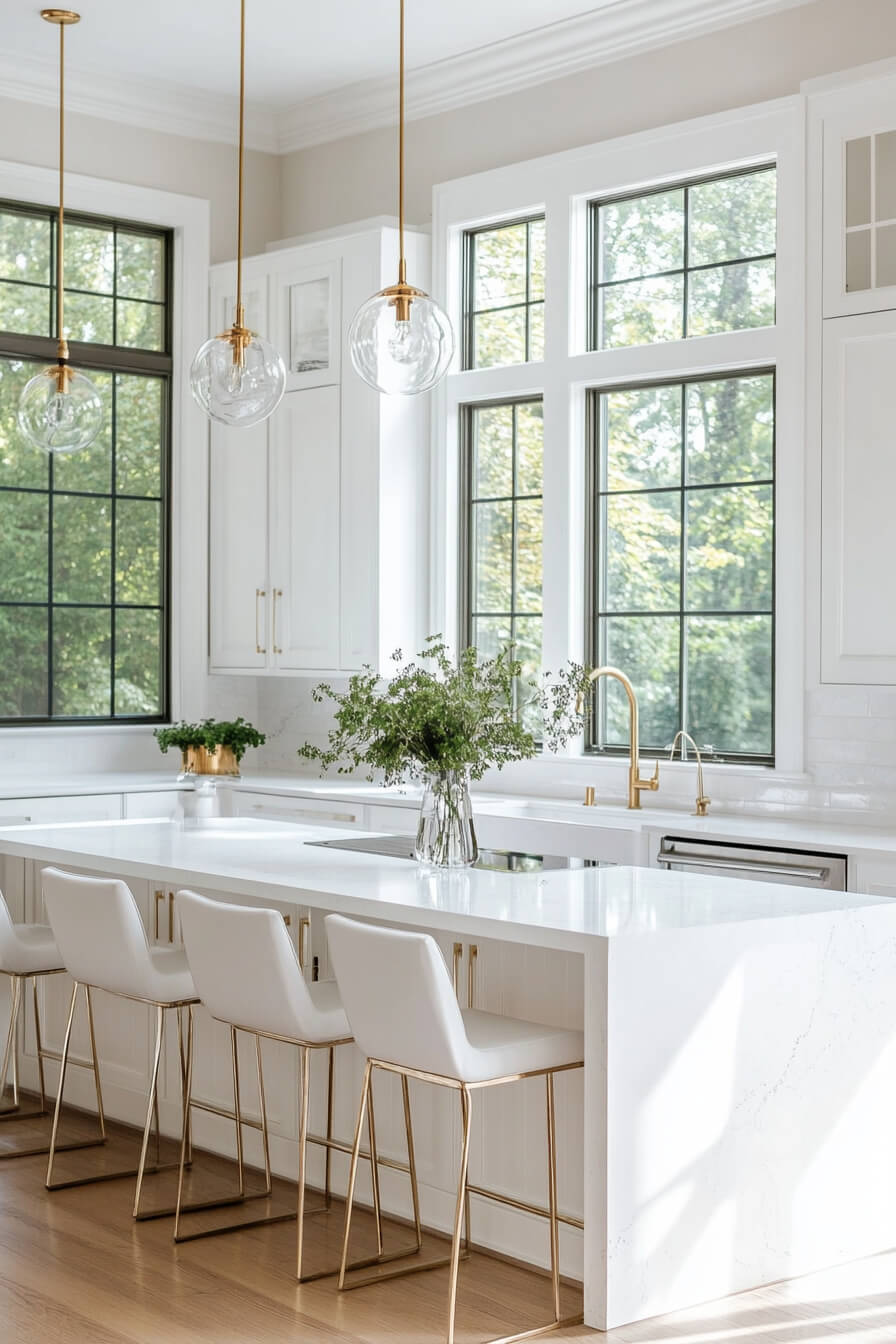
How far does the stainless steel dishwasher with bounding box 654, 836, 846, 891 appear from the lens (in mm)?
4531

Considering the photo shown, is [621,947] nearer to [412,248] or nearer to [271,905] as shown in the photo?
[271,905]

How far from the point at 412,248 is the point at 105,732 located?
2286mm

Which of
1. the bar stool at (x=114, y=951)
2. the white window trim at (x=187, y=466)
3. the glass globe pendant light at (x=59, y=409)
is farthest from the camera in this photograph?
the white window trim at (x=187, y=466)

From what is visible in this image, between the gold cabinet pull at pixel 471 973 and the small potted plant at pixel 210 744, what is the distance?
2.79 m

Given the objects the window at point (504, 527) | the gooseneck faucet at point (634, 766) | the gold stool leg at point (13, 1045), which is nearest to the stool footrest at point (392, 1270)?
the gold stool leg at point (13, 1045)

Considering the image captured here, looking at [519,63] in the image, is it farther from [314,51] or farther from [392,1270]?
[392,1270]

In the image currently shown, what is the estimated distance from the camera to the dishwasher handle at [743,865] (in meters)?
4.55

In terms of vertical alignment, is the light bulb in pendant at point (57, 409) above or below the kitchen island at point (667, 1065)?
above

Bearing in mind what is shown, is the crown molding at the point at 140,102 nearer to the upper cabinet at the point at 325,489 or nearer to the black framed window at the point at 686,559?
the upper cabinet at the point at 325,489

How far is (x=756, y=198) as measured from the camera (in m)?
5.55

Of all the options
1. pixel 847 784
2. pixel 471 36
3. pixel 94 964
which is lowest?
pixel 94 964

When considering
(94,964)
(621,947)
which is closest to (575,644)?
(94,964)

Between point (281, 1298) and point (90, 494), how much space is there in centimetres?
398

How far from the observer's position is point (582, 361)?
19.7 feet
